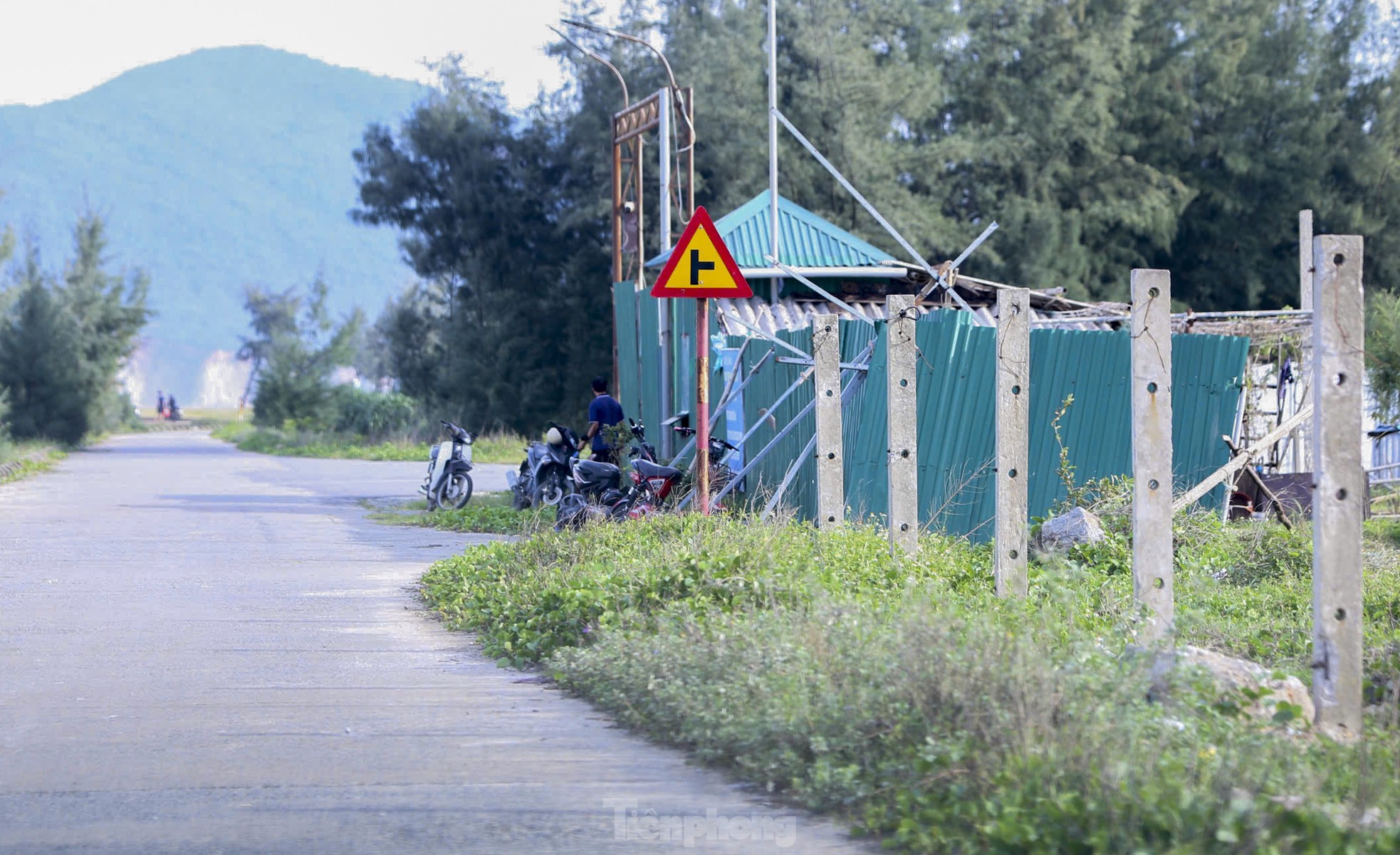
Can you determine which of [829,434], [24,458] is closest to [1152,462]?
[829,434]

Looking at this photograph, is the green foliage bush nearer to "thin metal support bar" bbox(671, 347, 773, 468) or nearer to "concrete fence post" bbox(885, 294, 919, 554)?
"thin metal support bar" bbox(671, 347, 773, 468)

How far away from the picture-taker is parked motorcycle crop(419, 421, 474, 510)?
20.7m

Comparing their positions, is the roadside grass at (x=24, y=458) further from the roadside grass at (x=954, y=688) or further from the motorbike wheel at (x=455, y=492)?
the roadside grass at (x=954, y=688)

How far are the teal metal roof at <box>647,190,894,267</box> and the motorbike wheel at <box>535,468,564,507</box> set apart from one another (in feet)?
23.6

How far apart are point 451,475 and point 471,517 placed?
86.6 inches

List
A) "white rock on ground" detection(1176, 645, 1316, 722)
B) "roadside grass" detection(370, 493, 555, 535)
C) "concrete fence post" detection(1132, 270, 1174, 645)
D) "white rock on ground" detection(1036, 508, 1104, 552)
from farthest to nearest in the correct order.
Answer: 1. "roadside grass" detection(370, 493, 555, 535)
2. "white rock on ground" detection(1036, 508, 1104, 552)
3. "concrete fence post" detection(1132, 270, 1174, 645)
4. "white rock on ground" detection(1176, 645, 1316, 722)

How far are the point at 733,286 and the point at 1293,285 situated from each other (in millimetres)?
36200

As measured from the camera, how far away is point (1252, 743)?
5.34 meters

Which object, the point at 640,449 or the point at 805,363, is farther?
the point at 640,449

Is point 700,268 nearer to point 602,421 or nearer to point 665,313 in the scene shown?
point 602,421

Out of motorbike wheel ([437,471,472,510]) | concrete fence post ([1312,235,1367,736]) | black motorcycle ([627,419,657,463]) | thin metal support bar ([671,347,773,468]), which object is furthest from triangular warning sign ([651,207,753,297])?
motorbike wheel ([437,471,472,510])

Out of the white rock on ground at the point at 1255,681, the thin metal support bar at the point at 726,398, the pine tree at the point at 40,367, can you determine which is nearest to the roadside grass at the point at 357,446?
the pine tree at the point at 40,367

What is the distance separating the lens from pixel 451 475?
20.8 metres

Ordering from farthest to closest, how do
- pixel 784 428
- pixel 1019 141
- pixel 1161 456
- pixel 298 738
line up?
pixel 1019 141
pixel 784 428
pixel 1161 456
pixel 298 738
